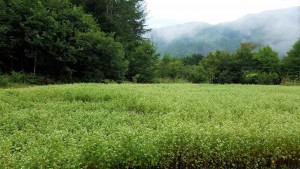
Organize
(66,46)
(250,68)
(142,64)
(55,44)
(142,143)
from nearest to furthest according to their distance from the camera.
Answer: (142,143)
(55,44)
(66,46)
(142,64)
(250,68)

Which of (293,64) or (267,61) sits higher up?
(267,61)

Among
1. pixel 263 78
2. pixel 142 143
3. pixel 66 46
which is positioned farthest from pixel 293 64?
pixel 142 143

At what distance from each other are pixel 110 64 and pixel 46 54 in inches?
270

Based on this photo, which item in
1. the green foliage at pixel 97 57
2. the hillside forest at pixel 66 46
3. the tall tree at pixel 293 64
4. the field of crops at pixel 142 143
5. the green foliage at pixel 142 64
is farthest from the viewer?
the tall tree at pixel 293 64

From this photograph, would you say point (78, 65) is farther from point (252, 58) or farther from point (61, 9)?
point (252, 58)

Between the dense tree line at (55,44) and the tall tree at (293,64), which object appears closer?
the dense tree line at (55,44)

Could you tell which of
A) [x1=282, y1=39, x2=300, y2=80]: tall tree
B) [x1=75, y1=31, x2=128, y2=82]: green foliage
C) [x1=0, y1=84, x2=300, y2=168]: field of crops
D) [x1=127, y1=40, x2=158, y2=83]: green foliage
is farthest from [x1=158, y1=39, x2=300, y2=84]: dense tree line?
[x1=0, y1=84, x2=300, y2=168]: field of crops

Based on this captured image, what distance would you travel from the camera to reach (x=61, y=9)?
33656 millimetres

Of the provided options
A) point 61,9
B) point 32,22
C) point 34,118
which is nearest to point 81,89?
point 34,118

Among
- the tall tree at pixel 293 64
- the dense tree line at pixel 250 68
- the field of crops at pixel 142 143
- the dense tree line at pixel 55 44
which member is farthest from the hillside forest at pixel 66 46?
the field of crops at pixel 142 143

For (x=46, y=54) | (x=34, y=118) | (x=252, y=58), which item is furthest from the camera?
(x=252, y=58)

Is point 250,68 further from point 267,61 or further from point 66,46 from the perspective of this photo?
point 66,46

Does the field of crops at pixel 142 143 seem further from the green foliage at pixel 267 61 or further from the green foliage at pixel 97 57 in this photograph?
the green foliage at pixel 267 61

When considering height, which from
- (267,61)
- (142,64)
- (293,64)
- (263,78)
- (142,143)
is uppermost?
(267,61)
